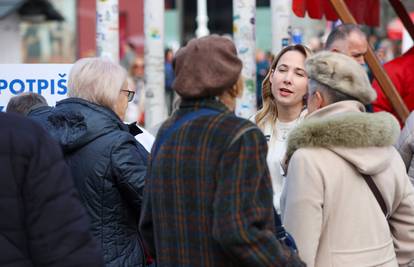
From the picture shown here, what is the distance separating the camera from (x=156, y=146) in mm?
3820

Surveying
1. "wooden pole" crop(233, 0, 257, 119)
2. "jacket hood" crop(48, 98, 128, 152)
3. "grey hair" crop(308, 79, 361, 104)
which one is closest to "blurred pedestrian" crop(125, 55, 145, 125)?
"wooden pole" crop(233, 0, 257, 119)

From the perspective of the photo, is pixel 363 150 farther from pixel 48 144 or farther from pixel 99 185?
pixel 48 144

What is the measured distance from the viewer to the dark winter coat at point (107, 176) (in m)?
4.59

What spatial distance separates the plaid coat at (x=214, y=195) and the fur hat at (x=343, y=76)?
782 millimetres

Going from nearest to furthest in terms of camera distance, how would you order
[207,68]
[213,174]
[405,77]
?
1. [213,174]
2. [207,68]
3. [405,77]

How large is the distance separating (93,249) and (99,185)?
1.36 meters

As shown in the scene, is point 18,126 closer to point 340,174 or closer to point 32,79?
point 340,174

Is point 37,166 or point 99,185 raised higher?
point 37,166

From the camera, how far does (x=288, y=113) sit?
5512 millimetres

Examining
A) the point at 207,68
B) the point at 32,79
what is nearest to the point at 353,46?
the point at 32,79

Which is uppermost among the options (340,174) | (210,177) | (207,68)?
(207,68)

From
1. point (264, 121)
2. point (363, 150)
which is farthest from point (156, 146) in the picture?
point (264, 121)

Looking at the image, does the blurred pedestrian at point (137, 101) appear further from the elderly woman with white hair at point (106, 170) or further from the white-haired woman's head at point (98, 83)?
the elderly woman with white hair at point (106, 170)

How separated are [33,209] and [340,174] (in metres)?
1.54
